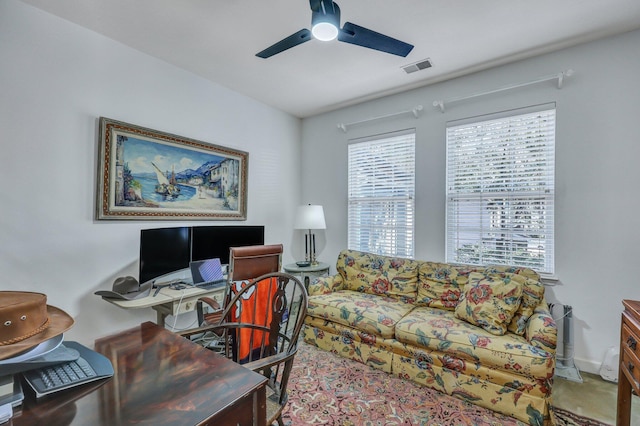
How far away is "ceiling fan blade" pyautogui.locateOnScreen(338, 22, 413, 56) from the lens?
5.50ft

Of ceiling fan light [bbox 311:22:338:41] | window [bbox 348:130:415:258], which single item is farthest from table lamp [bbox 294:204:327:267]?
ceiling fan light [bbox 311:22:338:41]

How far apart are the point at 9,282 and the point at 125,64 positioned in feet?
5.98

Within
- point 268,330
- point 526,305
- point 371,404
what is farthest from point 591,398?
point 268,330

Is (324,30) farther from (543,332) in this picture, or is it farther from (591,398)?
(591,398)

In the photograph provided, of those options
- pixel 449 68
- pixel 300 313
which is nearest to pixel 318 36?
pixel 300 313

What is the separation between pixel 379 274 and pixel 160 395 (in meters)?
2.51

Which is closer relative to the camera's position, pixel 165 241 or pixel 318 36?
pixel 318 36

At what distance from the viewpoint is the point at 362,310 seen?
101 inches

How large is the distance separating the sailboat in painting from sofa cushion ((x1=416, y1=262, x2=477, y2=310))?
250 centimetres

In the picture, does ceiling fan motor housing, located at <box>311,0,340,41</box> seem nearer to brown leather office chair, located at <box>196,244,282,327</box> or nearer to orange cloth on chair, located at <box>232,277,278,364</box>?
brown leather office chair, located at <box>196,244,282,327</box>

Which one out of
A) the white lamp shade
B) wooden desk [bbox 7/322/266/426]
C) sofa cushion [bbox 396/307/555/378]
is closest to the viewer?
wooden desk [bbox 7/322/266/426]

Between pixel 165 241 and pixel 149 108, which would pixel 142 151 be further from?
pixel 165 241

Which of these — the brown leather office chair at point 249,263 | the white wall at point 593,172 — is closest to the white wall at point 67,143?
the brown leather office chair at point 249,263

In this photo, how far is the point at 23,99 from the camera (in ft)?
6.49
